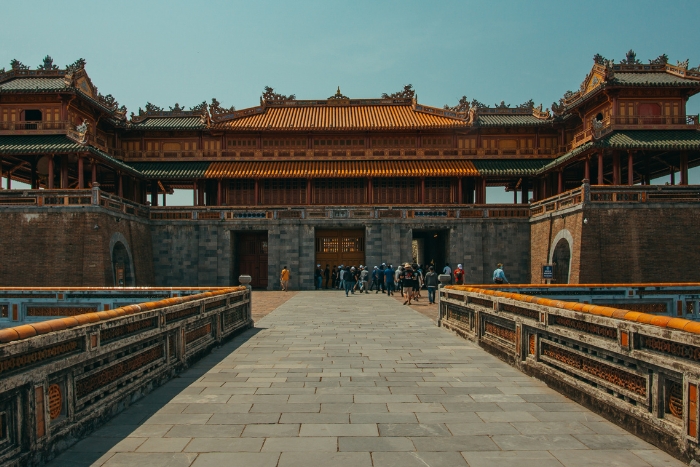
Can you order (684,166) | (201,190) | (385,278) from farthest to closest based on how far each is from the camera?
(201,190), (684,166), (385,278)

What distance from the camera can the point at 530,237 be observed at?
3198 cm

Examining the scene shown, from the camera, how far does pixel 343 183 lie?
36.0 m

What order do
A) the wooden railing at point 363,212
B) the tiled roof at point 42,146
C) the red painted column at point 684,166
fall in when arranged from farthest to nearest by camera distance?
the wooden railing at point 363,212, the red painted column at point 684,166, the tiled roof at point 42,146

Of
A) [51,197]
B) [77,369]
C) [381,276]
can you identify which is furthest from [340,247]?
[77,369]

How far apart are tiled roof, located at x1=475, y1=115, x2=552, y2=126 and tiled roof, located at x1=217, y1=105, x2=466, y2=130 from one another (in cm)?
175

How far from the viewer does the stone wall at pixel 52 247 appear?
24875 millimetres

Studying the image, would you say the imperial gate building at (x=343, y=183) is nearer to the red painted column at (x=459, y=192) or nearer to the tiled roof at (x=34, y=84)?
the tiled roof at (x=34, y=84)

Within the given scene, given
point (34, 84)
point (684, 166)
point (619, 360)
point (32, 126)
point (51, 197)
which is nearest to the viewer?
Answer: point (619, 360)

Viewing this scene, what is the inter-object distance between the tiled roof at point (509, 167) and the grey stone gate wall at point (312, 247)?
3.68 metres

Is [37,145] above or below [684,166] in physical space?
above

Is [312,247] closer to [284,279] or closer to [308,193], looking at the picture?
[284,279]

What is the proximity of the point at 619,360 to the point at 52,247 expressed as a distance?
2550 centimetres

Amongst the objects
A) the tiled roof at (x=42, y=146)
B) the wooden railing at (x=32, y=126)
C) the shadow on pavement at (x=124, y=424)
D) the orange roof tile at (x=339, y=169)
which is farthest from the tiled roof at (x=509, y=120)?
the shadow on pavement at (x=124, y=424)

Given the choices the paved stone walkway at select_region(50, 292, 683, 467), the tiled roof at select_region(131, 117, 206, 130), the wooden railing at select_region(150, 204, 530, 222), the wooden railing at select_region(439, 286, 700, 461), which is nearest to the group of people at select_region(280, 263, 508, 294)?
the wooden railing at select_region(150, 204, 530, 222)
